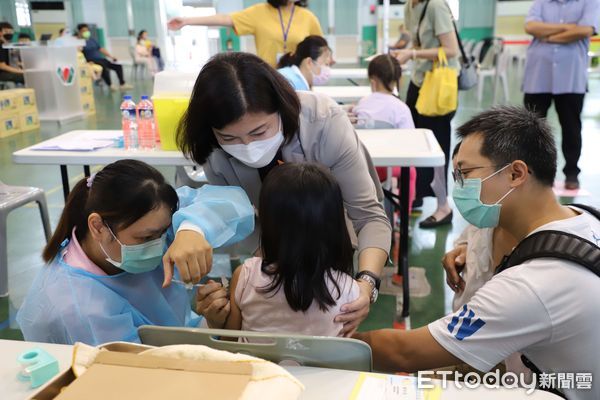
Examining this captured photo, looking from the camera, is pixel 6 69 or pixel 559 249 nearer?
pixel 559 249

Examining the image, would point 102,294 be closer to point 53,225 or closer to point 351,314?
point 351,314

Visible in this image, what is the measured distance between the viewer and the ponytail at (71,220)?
54.7 inches

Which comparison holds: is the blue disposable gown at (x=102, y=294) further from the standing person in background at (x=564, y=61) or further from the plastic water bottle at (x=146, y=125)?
the standing person in background at (x=564, y=61)

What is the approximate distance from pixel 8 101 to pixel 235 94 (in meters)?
6.16

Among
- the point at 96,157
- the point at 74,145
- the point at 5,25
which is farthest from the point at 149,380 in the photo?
the point at 5,25

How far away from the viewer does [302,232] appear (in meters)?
1.20

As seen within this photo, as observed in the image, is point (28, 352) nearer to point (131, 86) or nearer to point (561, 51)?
point (561, 51)

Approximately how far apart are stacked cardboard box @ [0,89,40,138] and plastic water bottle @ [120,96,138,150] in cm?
478

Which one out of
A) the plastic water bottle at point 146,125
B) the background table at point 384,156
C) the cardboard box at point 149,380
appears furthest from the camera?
the plastic water bottle at point 146,125

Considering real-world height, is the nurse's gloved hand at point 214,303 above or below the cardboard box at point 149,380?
below

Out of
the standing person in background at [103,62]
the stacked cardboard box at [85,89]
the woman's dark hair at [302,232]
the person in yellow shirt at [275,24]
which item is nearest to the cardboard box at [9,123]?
the stacked cardboard box at [85,89]

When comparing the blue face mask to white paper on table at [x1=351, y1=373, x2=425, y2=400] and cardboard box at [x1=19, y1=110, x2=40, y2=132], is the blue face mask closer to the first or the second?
white paper on table at [x1=351, y1=373, x2=425, y2=400]

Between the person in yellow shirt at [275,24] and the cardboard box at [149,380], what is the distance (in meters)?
2.73

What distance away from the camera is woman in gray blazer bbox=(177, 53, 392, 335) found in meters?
1.38
